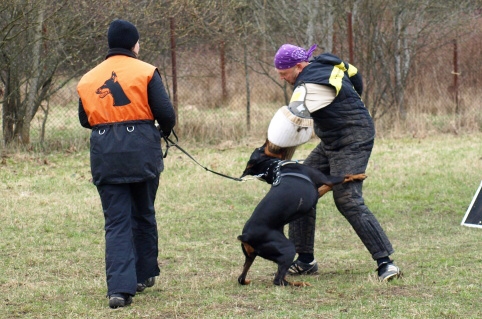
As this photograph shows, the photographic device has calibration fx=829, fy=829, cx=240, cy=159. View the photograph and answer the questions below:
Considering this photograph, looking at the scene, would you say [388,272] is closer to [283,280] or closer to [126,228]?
[283,280]

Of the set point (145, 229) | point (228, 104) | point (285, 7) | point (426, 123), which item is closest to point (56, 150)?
point (228, 104)

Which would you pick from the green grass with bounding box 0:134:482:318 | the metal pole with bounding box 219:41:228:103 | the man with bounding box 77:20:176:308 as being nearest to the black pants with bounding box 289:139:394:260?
the green grass with bounding box 0:134:482:318

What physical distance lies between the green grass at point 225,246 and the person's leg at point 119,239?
0.18 m

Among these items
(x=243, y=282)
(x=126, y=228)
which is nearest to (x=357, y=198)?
(x=243, y=282)

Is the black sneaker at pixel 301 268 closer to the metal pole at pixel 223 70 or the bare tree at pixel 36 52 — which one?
the bare tree at pixel 36 52

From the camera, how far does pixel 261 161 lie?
542cm

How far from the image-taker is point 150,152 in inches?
191

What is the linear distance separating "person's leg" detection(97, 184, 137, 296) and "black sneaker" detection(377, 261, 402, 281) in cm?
162

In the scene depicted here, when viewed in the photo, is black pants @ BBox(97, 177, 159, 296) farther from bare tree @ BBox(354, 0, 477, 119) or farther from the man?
bare tree @ BBox(354, 0, 477, 119)

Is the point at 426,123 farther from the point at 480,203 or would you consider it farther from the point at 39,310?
the point at 39,310

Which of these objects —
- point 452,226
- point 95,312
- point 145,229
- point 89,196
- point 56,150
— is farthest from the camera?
point 56,150

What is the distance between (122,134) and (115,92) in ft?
0.80

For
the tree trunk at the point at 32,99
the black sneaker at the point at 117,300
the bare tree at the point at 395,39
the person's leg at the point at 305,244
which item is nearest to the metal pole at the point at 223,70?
the bare tree at the point at 395,39

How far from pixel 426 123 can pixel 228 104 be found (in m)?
3.53
